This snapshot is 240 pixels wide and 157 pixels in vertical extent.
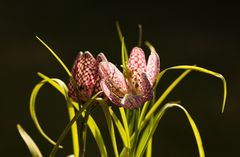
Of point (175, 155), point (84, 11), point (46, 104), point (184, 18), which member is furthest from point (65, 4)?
point (175, 155)

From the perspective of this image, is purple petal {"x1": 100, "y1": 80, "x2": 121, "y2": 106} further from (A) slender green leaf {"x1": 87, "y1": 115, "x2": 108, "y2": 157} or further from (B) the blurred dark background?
(B) the blurred dark background

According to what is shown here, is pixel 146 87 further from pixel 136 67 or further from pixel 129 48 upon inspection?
pixel 129 48

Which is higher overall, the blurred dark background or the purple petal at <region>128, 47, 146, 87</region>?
the purple petal at <region>128, 47, 146, 87</region>

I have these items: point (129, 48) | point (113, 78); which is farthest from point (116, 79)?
point (129, 48)

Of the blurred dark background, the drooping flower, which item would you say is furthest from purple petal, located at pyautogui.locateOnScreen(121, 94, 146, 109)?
the blurred dark background

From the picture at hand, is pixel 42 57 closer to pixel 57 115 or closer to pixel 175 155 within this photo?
pixel 57 115

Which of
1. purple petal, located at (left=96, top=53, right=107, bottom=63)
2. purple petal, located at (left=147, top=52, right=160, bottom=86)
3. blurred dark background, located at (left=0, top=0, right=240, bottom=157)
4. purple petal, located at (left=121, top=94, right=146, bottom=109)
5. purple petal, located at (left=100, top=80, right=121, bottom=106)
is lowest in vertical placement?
blurred dark background, located at (left=0, top=0, right=240, bottom=157)

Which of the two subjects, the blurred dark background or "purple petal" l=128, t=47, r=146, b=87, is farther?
the blurred dark background

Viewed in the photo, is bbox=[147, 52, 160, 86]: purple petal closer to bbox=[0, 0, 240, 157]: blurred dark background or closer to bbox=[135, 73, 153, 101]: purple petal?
bbox=[135, 73, 153, 101]: purple petal
